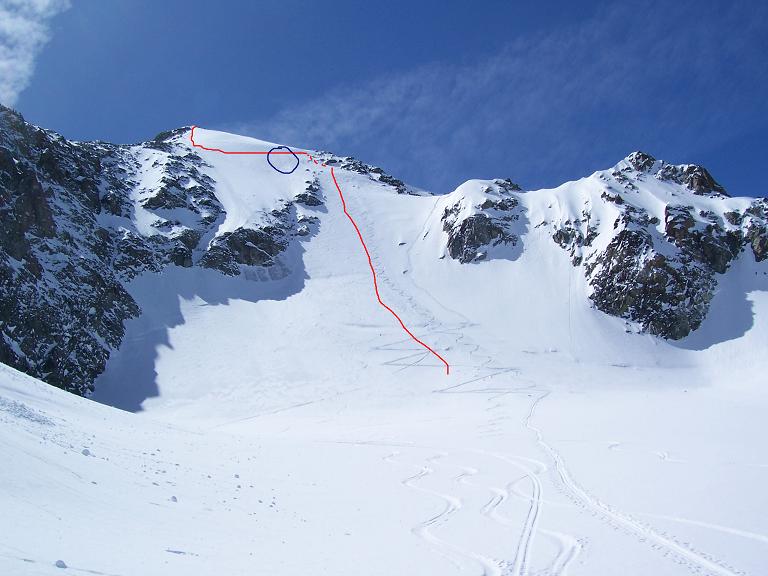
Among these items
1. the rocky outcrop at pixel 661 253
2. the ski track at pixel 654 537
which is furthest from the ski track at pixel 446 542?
the rocky outcrop at pixel 661 253

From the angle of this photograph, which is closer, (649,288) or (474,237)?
(649,288)

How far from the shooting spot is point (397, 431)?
2609 centimetres

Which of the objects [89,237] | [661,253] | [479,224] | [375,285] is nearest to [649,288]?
[661,253]

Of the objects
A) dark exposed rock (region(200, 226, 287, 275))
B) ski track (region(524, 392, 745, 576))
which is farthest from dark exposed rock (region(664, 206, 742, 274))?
ski track (region(524, 392, 745, 576))

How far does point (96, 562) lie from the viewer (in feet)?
17.2

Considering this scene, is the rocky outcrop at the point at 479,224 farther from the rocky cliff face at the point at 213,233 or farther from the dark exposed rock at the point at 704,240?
the dark exposed rock at the point at 704,240

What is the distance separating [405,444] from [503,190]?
52.6 meters

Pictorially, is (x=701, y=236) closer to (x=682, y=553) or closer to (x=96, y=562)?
(x=682, y=553)

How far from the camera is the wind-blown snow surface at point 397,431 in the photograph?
7.54 metres

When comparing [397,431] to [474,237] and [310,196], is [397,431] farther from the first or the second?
[310,196]

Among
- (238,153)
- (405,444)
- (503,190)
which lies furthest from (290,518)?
(238,153)

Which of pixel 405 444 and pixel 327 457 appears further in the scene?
pixel 405 444

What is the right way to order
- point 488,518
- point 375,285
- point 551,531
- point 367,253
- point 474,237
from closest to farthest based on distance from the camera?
point 551,531
point 488,518
point 375,285
point 474,237
point 367,253

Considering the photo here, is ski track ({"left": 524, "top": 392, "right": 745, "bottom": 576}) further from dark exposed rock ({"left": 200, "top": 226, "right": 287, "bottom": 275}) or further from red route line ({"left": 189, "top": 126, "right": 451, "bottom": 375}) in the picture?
dark exposed rock ({"left": 200, "top": 226, "right": 287, "bottom": 275})
